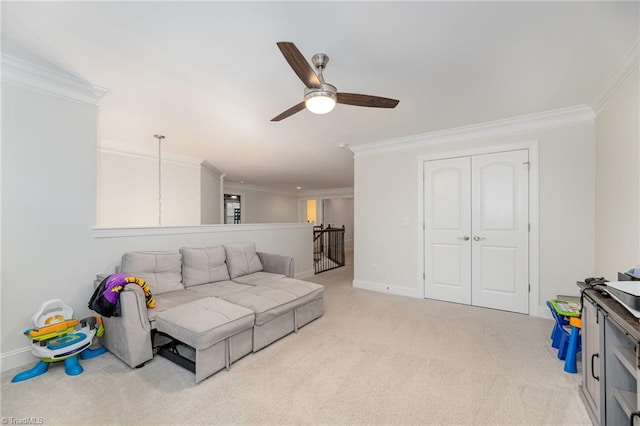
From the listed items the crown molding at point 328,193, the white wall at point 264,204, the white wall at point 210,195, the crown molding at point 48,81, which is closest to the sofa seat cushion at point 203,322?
the crown molding at point 48,81

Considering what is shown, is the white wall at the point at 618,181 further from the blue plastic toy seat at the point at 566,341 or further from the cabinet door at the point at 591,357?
the cabinet door at the point at 591,357

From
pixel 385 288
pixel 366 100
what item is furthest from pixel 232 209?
pixel 366 100

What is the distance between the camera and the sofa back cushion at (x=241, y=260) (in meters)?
3.59

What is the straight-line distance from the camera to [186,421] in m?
1.61

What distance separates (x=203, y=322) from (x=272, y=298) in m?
0.74

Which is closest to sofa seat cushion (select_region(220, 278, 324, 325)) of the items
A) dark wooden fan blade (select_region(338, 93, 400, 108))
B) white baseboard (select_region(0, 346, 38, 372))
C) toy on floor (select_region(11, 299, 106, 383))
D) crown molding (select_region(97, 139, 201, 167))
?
toy on floor (select_region(11, 299, 106, 383))

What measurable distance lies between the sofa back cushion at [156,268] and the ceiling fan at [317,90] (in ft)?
6.82

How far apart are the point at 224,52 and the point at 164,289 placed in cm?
234

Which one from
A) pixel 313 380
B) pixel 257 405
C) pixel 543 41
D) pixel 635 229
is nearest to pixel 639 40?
pixel 543 41

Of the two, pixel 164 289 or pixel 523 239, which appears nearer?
pixel 164 289

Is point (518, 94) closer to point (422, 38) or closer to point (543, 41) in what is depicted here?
point (543, 41)

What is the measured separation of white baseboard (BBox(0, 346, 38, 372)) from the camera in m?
2.15

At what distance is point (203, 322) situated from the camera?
2076 mm

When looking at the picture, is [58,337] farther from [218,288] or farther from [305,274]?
[305,274]
